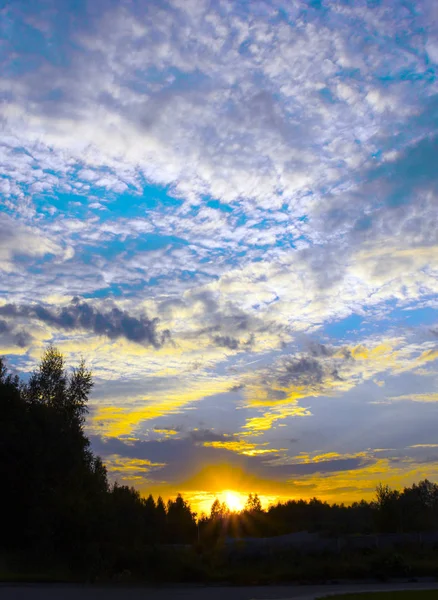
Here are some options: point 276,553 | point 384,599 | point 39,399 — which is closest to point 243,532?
point 276,553

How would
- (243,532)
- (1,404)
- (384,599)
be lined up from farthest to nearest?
(243,532) < (1,404) < (384,599)

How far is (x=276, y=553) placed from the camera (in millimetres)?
40188

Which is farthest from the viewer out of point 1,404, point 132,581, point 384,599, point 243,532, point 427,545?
point 243,532

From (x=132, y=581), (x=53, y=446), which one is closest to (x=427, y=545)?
(x=132, y=581)

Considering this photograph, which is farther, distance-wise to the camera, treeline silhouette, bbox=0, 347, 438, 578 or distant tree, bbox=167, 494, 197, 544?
distant tree, bbox=167, 494, 197, 544

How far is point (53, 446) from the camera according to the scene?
37.2 meters

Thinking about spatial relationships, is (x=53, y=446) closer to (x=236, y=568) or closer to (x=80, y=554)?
(x=80, y=554)

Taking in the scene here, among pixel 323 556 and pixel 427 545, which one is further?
pixel 427 545

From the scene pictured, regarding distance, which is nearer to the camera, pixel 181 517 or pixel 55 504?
pixel 55 504

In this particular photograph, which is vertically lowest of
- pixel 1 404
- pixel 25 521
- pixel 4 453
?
pixel 25 521

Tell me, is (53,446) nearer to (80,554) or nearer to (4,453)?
(4,453)

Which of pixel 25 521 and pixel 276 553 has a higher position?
pixel 25 521

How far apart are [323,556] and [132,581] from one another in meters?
13.6

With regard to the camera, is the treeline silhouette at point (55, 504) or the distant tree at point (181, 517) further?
the distant tree at point (181, 517)
